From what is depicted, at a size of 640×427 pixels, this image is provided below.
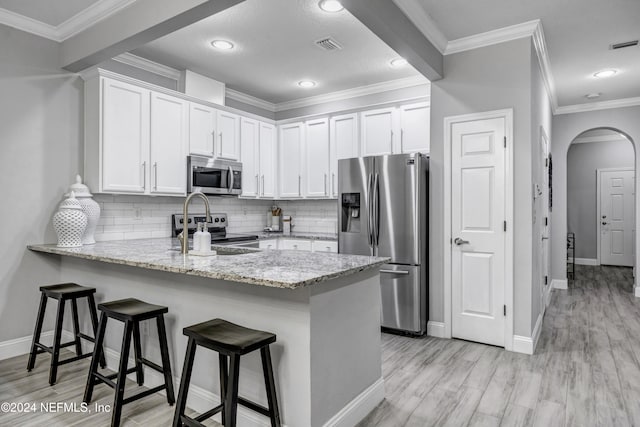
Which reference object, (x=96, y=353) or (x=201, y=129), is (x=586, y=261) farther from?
(x=96, y=353)

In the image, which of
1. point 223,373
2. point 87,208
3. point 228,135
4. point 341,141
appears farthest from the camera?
point 341,141

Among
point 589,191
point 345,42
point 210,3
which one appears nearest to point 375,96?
point 345,42

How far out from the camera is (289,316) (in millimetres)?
1905

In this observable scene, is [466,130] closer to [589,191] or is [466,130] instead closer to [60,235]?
[60,235]

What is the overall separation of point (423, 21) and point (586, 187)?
7106 millimetres

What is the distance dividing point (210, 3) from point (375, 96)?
2.76m

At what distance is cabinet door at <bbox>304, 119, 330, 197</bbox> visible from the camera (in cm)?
489

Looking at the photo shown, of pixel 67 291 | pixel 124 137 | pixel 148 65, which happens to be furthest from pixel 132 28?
pixel 67 291

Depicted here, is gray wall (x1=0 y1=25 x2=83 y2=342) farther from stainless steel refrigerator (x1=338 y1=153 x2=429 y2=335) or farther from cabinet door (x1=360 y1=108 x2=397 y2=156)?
cabinet door (x1=360 y1=108 x2=397 y2=156)

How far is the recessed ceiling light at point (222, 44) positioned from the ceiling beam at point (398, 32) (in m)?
1.48

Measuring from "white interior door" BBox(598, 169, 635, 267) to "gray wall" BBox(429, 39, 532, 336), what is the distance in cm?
628

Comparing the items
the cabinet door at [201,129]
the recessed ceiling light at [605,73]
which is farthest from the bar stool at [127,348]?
the recessed ceiling light at [605,73]

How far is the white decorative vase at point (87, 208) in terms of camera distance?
3.24 meters

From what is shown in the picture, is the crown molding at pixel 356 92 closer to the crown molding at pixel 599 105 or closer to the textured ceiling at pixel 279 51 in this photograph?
the textured ceiling at pixel 279 51
